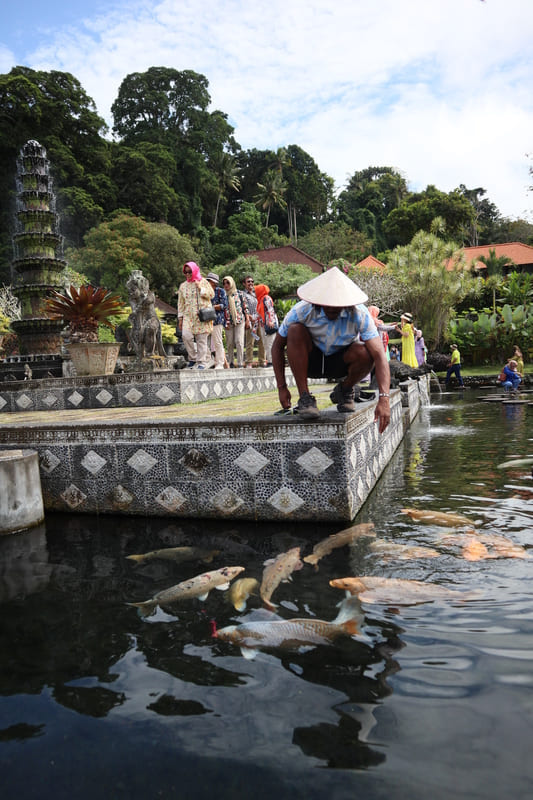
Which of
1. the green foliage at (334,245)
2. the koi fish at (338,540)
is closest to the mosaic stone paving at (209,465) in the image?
the koi fish at (338,540)

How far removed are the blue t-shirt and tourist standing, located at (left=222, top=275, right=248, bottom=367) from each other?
751cm

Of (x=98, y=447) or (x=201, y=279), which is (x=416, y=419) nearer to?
(x=201, y=279)

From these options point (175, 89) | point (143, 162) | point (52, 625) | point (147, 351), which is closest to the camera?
point (52, 625)

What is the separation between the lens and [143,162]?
155 ft

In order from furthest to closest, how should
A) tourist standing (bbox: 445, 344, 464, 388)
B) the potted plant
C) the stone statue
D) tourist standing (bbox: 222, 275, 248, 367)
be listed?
tourist standing (bbox: 445, 344, 464, 388) < tourist standing (bbox: 222, 275, 248, 367) < the stone statue < the potted plant

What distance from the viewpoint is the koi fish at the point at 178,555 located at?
11.4 feet

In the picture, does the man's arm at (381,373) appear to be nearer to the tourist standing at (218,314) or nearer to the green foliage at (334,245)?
the tourist standing at (218,314)

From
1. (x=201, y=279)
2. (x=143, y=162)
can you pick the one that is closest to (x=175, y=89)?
(x=143, y=162)

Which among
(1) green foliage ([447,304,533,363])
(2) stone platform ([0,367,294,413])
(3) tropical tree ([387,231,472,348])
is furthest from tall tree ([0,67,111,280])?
(2) stone platform ([0,367,294,413])

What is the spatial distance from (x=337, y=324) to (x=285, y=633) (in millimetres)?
2260

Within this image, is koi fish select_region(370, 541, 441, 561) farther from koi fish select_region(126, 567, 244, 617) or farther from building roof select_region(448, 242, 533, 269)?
building roof select_region(448, 242, 533, 269)

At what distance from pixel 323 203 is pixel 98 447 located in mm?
75961

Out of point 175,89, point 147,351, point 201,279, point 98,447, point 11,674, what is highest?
point 175,89

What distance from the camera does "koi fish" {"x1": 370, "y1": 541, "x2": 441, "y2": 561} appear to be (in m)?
3.26
